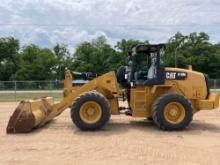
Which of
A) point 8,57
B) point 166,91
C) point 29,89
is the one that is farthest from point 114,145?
point 8,57

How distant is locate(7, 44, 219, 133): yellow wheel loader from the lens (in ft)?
48.7

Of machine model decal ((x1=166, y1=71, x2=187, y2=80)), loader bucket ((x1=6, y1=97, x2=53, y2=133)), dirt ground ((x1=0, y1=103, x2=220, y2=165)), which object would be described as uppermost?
machine model decal ((x1=166, y1=71, x2=187, y2=80))

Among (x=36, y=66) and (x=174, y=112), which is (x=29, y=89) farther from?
(x=36, y=66)

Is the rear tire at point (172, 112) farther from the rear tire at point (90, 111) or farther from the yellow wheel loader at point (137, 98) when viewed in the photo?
the rear tire at point (90, 111)

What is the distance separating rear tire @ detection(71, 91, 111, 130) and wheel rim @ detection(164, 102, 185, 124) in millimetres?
1701

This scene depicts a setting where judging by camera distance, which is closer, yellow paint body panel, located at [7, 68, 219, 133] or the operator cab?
the operator cab

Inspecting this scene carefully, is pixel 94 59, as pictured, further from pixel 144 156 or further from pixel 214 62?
pixel 144 156

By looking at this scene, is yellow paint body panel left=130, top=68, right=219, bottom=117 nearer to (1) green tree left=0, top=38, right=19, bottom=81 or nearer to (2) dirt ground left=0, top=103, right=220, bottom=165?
(2) dirt ground left=0, top=103, right=220, bottom=165

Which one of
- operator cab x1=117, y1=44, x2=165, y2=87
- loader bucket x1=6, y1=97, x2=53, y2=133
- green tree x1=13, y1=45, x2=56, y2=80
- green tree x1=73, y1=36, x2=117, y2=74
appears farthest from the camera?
green tree x1=13, y1=45, x2=56, y2=80

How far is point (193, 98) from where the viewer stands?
15.7 meters

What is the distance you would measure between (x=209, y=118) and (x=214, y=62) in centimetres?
4614

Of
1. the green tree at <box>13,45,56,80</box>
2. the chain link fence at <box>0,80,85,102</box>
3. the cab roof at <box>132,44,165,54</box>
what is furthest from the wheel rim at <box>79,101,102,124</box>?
the green tree at <box>13,45,56,80</box>

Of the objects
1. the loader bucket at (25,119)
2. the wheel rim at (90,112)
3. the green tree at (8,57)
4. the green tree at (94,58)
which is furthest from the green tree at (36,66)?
the wheel rim at (90,112)

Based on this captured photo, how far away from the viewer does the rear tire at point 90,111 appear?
48.7 feet
